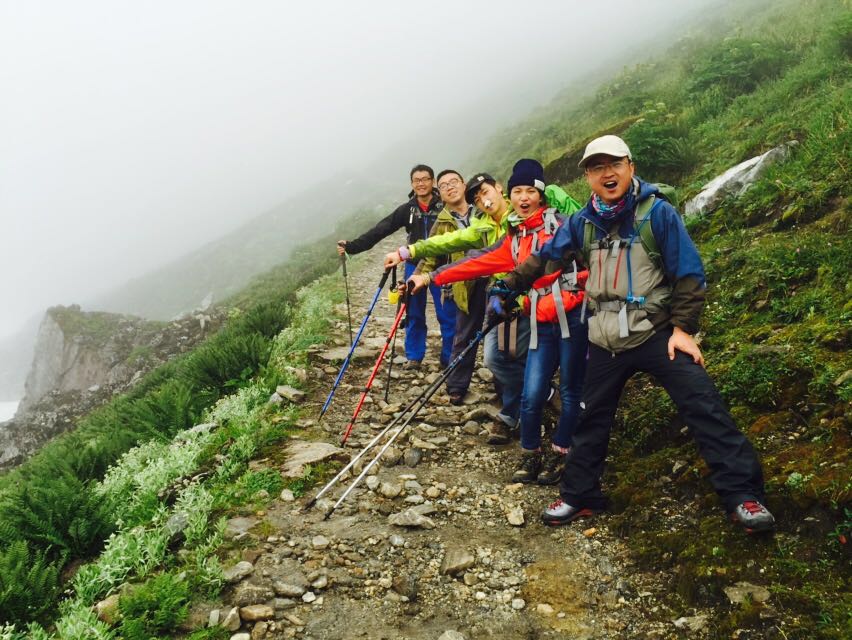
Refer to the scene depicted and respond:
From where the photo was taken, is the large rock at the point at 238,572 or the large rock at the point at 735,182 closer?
the large rock at the point at 238,572

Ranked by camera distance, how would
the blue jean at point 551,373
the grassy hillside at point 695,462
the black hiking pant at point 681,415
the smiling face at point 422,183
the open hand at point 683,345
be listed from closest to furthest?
the grassy hillside at point 695,462, the black hiking pant at point 681,415, the open hand at point 683,345, the blue jean at point 551,373, the smiling face at point 422,183

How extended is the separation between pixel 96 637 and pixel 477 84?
102 m

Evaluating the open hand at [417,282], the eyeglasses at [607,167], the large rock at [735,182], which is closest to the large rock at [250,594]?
the open hand at [417,282]

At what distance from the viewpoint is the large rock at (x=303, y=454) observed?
5.05 m

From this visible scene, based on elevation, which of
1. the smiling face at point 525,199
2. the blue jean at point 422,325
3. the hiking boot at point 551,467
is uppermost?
the smiling face at point 525,199

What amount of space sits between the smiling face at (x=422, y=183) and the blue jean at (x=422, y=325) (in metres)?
1.08

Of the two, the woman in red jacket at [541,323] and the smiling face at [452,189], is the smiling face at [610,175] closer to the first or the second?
the woman in red jacket at [541,323]

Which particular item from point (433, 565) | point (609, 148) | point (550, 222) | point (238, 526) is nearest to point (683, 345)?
point (609, 148)

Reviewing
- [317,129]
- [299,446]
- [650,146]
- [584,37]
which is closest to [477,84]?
[584,37]

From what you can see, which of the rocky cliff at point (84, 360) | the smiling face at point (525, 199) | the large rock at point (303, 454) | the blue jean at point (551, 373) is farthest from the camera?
the rocky cliff at point (84, 360)

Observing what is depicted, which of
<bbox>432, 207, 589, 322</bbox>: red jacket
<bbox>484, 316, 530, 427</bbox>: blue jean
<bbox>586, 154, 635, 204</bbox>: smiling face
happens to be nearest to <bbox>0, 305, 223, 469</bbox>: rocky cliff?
<bbox>484, 316, 530, 427</bbox>: blue jean

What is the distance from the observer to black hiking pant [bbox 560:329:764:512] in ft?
10.5

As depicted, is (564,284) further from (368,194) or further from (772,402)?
(368,194)

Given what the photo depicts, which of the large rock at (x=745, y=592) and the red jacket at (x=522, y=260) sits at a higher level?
the red jacket at (x=522, y=260)
